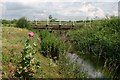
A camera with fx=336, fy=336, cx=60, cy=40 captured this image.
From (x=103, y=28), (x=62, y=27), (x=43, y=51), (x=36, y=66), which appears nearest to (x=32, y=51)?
(x=36, y=66)

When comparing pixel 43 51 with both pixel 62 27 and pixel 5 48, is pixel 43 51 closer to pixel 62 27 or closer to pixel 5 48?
pixel 5 48

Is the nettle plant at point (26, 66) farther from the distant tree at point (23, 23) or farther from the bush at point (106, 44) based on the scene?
the distant tree at point (23, 23)

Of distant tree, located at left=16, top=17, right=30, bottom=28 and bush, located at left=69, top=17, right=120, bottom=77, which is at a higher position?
distant tree, located at left=16, top=17, right=30, bottom=28

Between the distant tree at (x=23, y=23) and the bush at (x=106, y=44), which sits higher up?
the distant tree at (x=23, y=23)

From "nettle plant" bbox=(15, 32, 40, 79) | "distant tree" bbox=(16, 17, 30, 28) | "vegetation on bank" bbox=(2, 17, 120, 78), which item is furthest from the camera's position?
"distant tree" bbox=(16, 17, 30, 28)

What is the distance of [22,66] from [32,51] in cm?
57

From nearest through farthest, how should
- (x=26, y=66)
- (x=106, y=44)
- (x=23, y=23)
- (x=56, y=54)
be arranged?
1. (x=26, y=66)
2. (x=56, y=54)
3. (x=106, y=44)
4. (x=23, y=23)

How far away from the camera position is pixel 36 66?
978cm

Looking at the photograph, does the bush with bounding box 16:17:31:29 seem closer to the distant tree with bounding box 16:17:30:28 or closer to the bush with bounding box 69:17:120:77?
the distant tree with bounding box 16:17:30:28

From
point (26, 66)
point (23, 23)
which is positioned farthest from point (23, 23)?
point (26, 66)

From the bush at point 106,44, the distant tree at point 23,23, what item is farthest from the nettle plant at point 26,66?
the distant tree at point 23,23

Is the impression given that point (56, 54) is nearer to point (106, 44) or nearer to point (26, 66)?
point (106, 44)

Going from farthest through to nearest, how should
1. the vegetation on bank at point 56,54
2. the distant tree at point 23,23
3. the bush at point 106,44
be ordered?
the distant tree at point 23,23 → the bush at point 106,44 → the vegetation on bank at point 56,54

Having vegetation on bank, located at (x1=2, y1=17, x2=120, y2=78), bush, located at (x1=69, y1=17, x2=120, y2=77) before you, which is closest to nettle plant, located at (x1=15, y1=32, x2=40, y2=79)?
vegetation on bank, located at (x1=2, y1=17, x2=120, y2=78)
